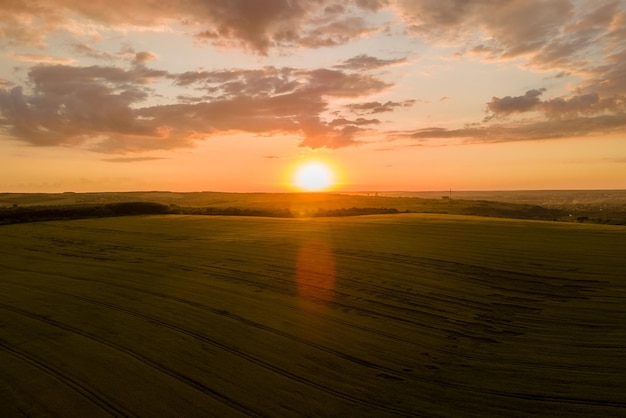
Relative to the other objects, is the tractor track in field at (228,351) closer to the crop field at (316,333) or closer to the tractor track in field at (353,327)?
the crop field at (316,333)

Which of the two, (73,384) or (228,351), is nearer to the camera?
(73,384)

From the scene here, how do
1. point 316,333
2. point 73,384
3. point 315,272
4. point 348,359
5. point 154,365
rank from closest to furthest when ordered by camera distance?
point 73,384 < point 154,365 < point 348,359 < point 316,333 < point 315,272

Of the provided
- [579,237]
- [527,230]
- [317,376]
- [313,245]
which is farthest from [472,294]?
[527,230]

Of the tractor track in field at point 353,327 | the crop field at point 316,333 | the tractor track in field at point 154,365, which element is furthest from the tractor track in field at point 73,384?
the tractor track in field at point 353,327

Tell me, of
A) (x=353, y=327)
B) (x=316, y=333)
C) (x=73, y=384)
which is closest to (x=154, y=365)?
(x=73, y=384)

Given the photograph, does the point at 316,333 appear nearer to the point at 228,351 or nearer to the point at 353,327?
the point at 353,327

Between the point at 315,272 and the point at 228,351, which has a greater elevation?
the point at 315,272

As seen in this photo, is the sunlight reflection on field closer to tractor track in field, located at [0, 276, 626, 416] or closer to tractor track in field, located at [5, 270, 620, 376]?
tractor track in field, located at [5, 270, 620, 376]
